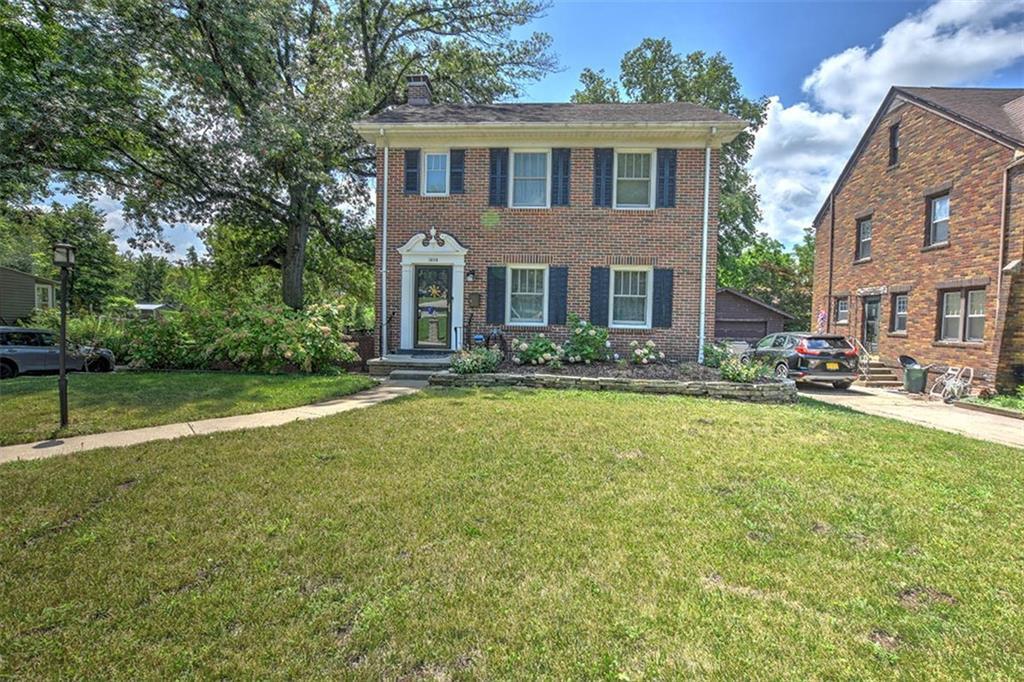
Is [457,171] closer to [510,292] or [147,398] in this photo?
[510,292]

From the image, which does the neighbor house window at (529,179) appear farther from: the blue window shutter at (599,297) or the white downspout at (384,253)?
the white downspout at (384,253)

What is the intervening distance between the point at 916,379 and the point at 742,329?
1066 centimetres

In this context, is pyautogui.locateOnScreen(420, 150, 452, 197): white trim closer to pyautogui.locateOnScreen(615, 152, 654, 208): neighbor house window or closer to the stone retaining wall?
pyautogui.locateOnScreen(615, 152, 654, 208): neighbor house window

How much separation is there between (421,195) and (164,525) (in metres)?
9.99

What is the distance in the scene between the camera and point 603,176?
38.0ft

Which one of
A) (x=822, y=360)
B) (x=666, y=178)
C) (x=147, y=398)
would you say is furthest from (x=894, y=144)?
(x=147, y=398)

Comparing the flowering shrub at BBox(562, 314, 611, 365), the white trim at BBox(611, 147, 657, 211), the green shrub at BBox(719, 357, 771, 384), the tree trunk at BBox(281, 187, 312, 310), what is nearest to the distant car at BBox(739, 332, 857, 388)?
the green shrub at BBox(719, 357, 771, 384)

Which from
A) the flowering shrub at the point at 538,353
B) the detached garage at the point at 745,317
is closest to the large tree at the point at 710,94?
the detached garage at the point at 745,317

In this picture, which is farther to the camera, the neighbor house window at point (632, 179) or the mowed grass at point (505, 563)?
the neighbor house window at point (632, 179)

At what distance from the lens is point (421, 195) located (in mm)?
12023

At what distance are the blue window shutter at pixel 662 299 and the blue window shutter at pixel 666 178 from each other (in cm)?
156

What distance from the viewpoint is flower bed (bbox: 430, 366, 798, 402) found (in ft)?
29.4

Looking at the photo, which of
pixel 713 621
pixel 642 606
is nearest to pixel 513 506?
pixel 642 606

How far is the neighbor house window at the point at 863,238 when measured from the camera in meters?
16.5
